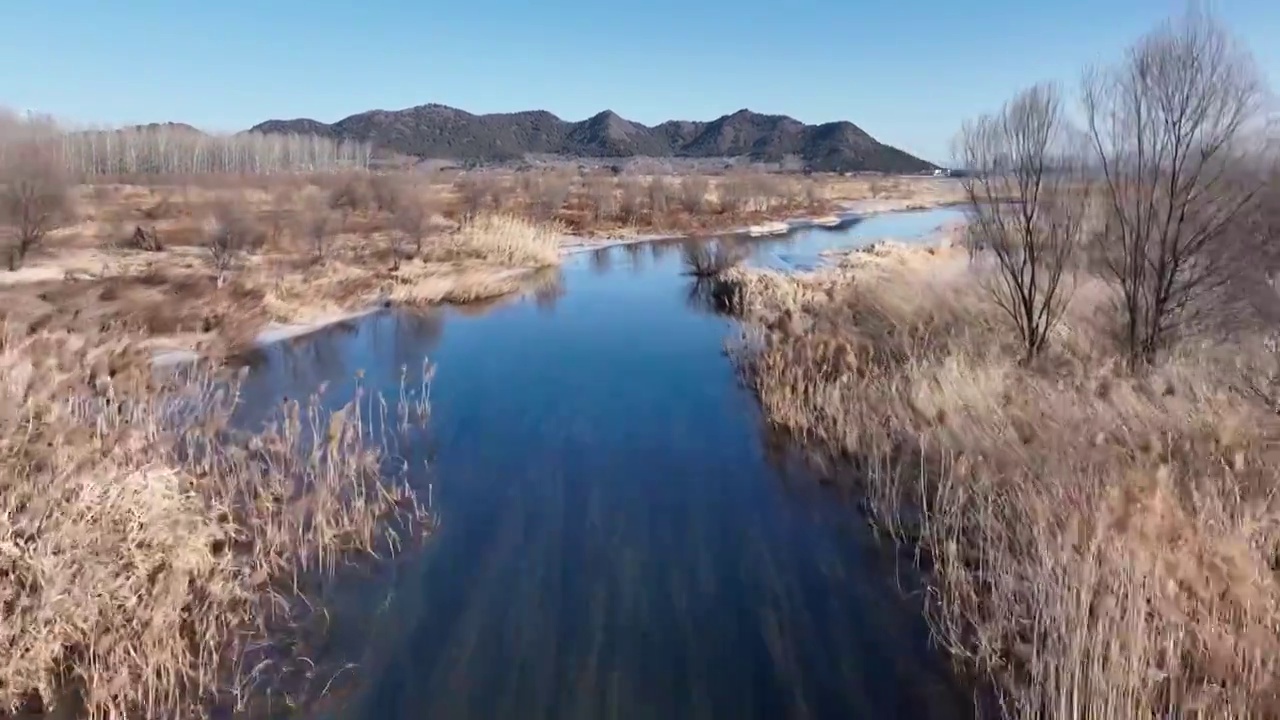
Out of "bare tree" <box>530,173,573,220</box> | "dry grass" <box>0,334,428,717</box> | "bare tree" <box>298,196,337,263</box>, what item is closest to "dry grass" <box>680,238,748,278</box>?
"bare tree" <box>298,196,337,263</box>

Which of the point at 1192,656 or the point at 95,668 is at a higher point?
the point at 1192,656

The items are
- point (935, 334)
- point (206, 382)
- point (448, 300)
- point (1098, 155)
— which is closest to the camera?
point (1098, 155)

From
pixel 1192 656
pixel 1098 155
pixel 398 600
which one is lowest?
pixel 398 600

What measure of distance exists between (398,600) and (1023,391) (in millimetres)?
6875

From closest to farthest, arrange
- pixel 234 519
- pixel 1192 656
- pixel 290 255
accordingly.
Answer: pixel 1192 656, pixel 234 519, pixel 290 255

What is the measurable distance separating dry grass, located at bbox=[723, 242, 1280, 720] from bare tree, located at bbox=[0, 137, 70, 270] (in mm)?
19538

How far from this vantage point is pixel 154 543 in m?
5.85

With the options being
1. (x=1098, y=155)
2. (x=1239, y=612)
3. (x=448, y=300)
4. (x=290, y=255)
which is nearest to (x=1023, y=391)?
(x=1098, y=155)

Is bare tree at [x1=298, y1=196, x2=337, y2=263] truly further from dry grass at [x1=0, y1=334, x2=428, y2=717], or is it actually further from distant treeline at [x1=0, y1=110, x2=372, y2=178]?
distant treeline at [x1=0, y1=110, x2=372, y2=178]

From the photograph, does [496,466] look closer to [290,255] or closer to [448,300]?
[448,300]

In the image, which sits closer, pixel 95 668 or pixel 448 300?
pixel 95 668

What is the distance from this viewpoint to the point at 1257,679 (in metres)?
4.24

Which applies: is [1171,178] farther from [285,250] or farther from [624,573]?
[285,250]

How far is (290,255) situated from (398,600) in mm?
20681
